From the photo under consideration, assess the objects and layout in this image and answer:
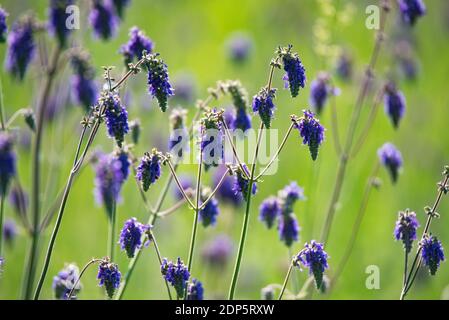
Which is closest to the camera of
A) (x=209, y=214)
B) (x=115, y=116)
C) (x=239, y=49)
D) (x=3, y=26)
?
(x=115, y=116)

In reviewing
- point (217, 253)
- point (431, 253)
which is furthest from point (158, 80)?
point (217, 253)

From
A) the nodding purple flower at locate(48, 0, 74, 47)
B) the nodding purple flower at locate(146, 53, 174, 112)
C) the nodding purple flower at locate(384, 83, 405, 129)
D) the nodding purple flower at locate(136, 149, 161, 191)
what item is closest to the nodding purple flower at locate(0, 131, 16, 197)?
the nodding purple flower at locate(136, 149, 161, 191)

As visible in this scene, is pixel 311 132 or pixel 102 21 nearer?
pixel 311 132

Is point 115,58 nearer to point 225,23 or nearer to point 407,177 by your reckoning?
point 225,23

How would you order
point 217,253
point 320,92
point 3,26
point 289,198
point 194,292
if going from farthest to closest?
1. point 217,253
2. point 320,92
3. point 289,198
4. point 3,26
5. point 194,292

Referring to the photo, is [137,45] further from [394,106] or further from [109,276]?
[394,106]

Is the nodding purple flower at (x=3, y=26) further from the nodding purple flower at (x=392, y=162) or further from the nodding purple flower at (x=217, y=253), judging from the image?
the nodding purple flower at (x=217, y=253)
